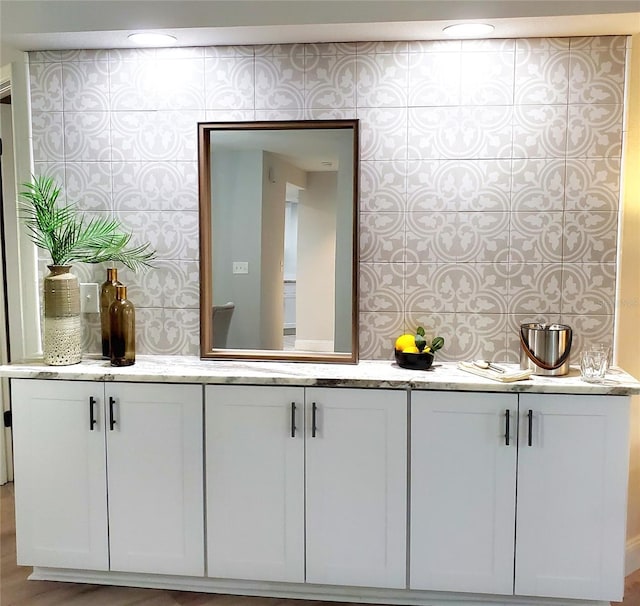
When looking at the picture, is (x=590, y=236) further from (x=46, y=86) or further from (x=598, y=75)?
(x=46, y=86)

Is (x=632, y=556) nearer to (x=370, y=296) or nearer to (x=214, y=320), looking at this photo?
(x=370, y=296)

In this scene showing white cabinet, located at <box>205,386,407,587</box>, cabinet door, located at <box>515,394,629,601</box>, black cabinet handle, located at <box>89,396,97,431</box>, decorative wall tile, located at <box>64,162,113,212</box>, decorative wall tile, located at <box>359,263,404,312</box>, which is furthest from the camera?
decorative wall tile, located at <box>64,162,113,212</box>

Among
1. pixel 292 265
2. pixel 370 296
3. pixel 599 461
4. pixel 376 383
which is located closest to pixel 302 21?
pixel 292 265

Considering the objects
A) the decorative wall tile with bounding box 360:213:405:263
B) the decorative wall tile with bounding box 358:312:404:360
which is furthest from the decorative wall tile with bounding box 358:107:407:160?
the decorative wall tile with bounding box 358:312:404:360

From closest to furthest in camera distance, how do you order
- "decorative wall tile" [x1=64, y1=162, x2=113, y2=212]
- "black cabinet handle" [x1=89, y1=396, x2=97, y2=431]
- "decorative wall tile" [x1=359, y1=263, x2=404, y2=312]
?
"black cabinet handle" [x1=89, y1=396, x2=97, y2=431] < "decorative wall tile" [x1=359, y1=263, x2=404, y2=312] < "decorative wall tile" [x1=64, y1=162, x2=113, y2=212]

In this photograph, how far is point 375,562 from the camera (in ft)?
7.82

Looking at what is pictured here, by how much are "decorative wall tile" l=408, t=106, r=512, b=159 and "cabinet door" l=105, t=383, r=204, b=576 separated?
4.40 ft

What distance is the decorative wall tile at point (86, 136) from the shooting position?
9.05 feet

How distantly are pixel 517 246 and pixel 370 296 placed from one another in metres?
0.64

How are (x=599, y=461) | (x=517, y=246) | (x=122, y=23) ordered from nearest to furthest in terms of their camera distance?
(x=599, y=461) → (x=122, y=23) → (x=517, y=246)

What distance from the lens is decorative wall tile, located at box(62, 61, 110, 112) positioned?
8.96 ft

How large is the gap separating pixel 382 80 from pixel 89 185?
1351 millimetres

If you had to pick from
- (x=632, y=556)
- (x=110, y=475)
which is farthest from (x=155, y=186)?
(x=632, y=556)

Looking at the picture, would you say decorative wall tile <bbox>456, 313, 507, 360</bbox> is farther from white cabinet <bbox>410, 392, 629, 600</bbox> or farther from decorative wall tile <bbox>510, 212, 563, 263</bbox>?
white cabinet <bbox>410, 392, 629, 600</bbox>
